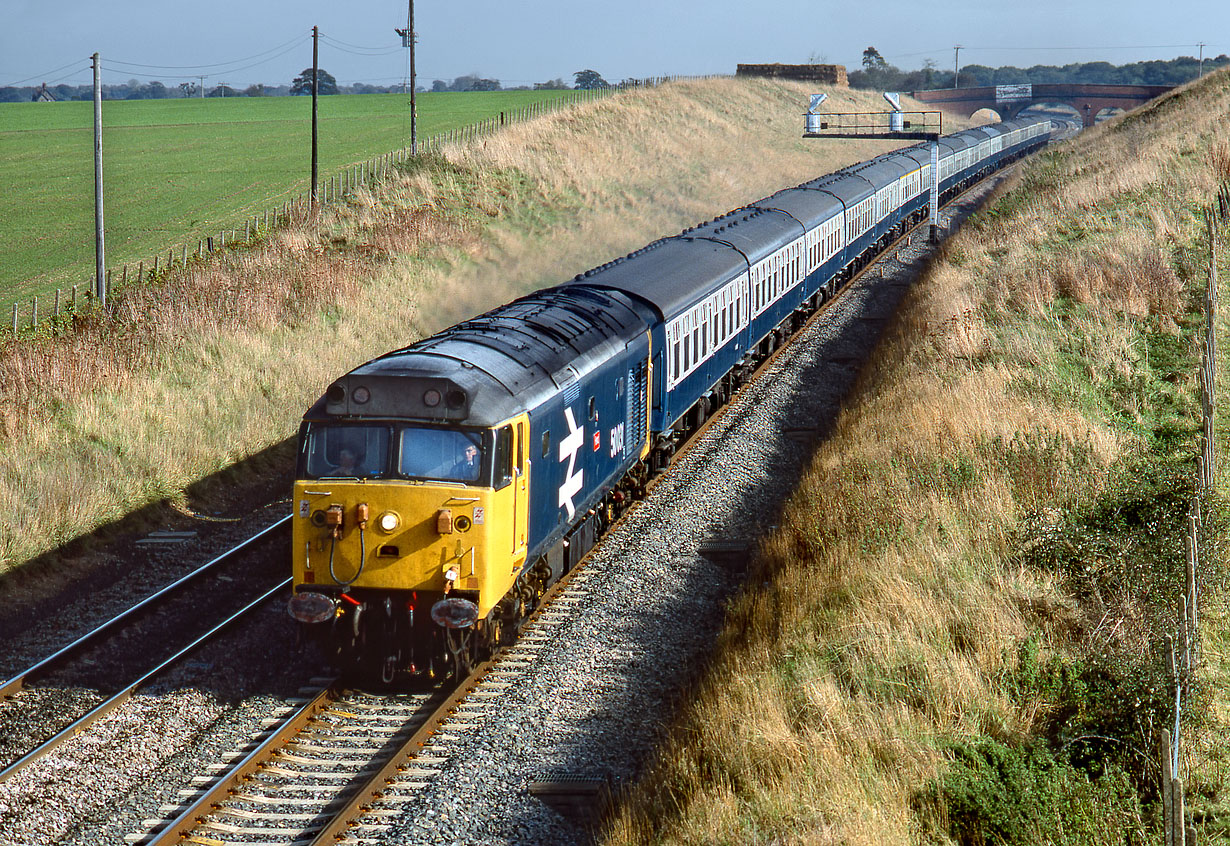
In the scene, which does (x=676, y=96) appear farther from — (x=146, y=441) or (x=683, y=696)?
(x=683, y=696)

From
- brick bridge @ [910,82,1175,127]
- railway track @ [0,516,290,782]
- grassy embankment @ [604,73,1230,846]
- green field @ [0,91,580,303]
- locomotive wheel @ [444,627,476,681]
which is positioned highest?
brick bridge @ [910,82,1175,127]

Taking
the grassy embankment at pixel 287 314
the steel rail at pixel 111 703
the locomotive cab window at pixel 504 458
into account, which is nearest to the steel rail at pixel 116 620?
the steel rail at pixel 111 703

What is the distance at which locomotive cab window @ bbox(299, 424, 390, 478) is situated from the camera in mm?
10398

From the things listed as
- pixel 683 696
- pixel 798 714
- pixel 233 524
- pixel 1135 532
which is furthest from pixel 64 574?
pixel 1135 532

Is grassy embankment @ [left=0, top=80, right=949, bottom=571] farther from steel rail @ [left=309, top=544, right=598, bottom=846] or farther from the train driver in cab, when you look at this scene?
the train driver in cab

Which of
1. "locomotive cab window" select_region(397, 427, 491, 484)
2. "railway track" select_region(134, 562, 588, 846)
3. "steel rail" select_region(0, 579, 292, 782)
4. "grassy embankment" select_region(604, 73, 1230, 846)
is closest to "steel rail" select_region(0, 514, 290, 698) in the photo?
"steel rail" select_region(0, 579, 292, 782)

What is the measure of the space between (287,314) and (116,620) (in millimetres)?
13980

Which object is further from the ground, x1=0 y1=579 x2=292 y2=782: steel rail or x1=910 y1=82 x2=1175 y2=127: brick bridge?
x1=910 y1=82 x2=1175 y2=127: brick bridge

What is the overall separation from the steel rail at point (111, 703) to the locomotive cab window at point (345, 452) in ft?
8.67

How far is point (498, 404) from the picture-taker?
1054 cm

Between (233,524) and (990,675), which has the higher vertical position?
(990,675)

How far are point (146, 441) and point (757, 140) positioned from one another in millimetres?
67559

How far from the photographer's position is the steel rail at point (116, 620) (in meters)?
11.1

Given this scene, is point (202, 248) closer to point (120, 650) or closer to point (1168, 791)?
point (120, 650)
